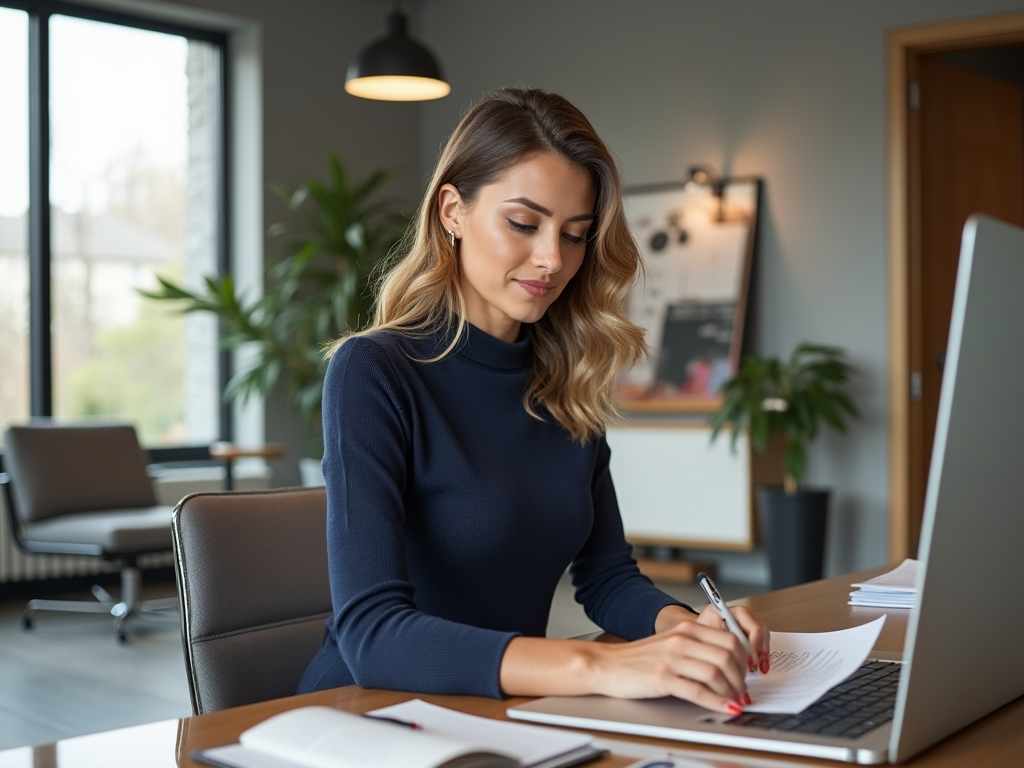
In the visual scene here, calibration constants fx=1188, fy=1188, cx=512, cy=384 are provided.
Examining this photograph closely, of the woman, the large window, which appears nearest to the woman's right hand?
the woman

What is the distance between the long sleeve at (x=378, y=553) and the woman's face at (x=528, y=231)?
0.62 ft

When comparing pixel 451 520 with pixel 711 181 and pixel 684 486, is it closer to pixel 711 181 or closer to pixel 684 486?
pixel 684 486

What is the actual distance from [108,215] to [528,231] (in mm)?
4939

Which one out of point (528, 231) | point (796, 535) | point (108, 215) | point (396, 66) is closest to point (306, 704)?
point (528, 231)

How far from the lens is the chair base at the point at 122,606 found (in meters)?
4.75

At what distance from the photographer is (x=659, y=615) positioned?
148cm

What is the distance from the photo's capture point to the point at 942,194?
5.50m

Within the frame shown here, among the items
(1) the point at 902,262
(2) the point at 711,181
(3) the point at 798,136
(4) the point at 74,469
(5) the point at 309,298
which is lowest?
(4) the point at 74,469

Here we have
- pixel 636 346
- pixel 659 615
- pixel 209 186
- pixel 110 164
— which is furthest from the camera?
pixel 209 186

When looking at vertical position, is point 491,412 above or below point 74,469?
above

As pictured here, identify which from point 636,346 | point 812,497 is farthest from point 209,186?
point 636,346

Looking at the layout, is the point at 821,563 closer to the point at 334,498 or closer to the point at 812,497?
the point at 812,497

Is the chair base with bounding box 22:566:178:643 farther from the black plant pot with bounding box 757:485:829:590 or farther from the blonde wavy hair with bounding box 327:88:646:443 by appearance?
the blonde wavy hair with bounding box 327:88:646:443

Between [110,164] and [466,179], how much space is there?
4891 millimetres
